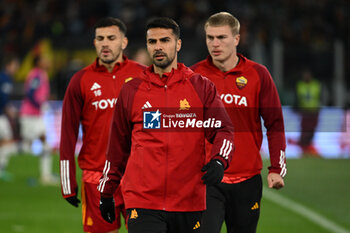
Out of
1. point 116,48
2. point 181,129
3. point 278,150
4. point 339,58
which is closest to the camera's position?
point 181,129

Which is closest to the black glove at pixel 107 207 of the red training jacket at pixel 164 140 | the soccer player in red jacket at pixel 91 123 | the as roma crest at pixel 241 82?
the red training jacket at pixel 164 140

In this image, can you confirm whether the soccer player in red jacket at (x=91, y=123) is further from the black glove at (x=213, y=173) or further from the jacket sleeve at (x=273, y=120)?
Answer: the black glove at (x=213, y=173)

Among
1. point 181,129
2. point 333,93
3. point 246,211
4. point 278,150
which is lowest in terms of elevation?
point 333,93

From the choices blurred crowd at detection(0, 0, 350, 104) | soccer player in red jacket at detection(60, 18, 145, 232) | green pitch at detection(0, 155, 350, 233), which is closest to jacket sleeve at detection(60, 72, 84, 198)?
soccer player in red jacket at detection(60, 18, 145, 232)

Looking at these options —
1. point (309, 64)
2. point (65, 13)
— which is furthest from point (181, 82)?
point (65, 13)

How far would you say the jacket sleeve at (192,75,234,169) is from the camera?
4.75 m

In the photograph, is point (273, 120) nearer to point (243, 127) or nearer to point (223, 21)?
point (243, 127)

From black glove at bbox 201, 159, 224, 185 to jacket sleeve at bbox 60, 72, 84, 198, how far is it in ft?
5.71

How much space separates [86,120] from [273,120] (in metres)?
1.55

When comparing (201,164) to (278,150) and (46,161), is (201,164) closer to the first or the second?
(278,150)

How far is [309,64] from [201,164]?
19.8 m

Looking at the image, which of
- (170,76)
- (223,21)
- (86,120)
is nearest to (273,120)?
(223,21)

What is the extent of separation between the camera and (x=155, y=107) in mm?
4805

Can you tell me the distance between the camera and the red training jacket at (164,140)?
478 cm
